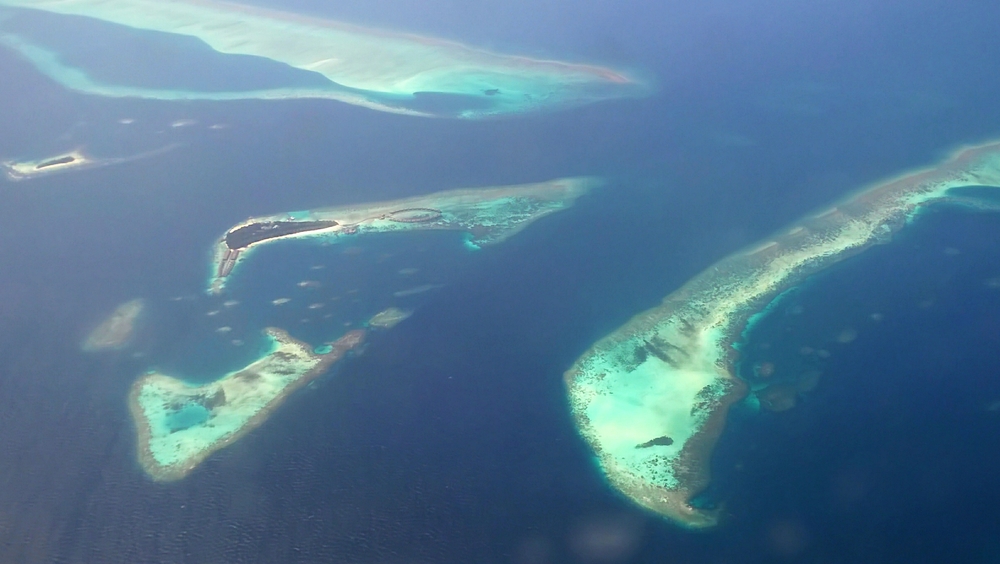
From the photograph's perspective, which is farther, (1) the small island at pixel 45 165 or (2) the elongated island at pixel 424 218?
(1) the small island at pixel 45 165

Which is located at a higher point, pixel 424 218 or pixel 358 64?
pixel 358 64

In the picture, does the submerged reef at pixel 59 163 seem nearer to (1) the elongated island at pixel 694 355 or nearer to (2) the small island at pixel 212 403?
(2) the small island at pixel 212 403

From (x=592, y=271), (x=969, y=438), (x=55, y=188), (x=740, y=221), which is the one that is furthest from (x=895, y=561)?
(x=55, y=188)

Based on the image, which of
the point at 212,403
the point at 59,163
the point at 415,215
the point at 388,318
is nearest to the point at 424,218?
the point at 415,215

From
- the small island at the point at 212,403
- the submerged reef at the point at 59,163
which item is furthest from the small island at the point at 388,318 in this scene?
the submerged reef at the point at 59,163

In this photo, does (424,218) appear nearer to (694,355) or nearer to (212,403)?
(212,403)

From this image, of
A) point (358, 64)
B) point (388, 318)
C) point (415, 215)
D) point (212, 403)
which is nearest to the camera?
point (212, 403)

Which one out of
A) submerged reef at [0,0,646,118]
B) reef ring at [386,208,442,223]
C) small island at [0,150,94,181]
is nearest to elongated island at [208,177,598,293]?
reef ring at [386,208,442,223]
